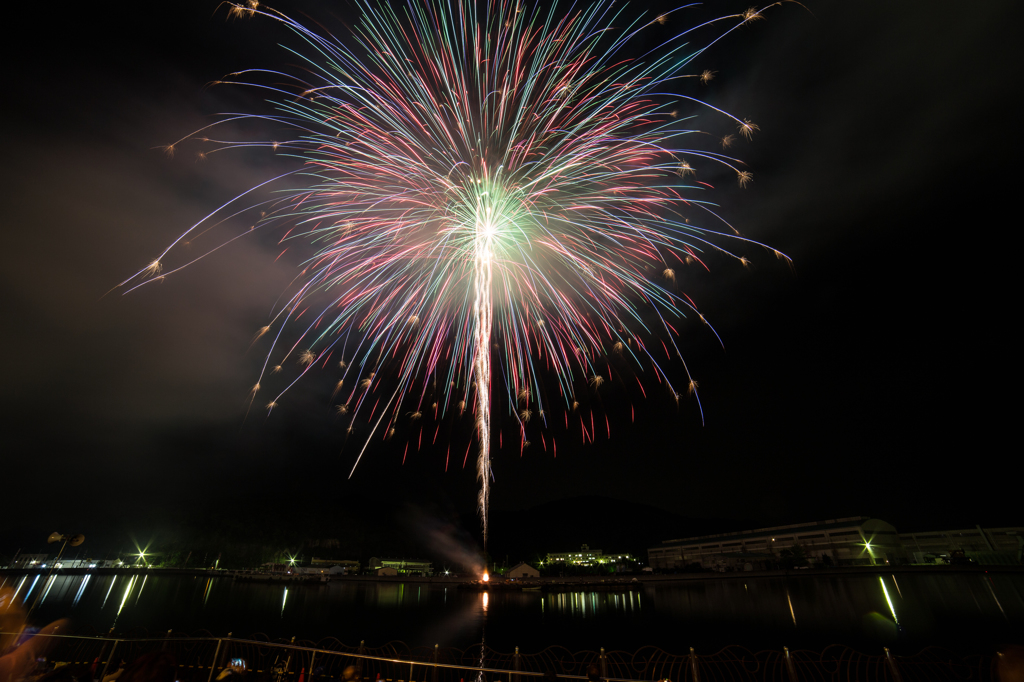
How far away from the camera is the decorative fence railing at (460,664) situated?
346 inches

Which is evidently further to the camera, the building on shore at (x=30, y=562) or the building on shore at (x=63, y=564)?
the building on shore at (x=30, y=562)

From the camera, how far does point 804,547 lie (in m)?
80.6

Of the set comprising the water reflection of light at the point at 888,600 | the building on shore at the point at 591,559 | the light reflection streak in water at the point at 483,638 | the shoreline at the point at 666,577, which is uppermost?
the building on shore at the point at 591,559

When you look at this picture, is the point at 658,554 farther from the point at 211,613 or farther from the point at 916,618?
the point at 211,613

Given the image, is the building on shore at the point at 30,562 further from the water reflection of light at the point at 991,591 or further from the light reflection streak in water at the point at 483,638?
the water reflection of light at the point at 991,591

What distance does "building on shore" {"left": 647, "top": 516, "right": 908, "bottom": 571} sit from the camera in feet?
241

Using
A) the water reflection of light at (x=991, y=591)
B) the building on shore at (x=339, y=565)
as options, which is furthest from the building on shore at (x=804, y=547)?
the building on shore at (x=339, y=565)

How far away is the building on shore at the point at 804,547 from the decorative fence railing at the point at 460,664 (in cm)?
6597

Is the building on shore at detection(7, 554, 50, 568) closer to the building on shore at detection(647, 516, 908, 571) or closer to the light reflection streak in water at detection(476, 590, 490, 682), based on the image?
the light reflection streak in water at detection(476, 590, 490, 682)

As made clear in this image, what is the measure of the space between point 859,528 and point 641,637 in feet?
218

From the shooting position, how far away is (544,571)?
327ft

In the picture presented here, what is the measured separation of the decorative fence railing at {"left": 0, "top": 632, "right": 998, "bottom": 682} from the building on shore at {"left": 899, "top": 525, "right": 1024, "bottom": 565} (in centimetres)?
7545

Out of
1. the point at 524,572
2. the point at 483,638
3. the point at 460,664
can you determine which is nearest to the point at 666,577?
the point at 524,572

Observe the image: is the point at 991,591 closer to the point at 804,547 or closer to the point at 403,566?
the point at 804,547
